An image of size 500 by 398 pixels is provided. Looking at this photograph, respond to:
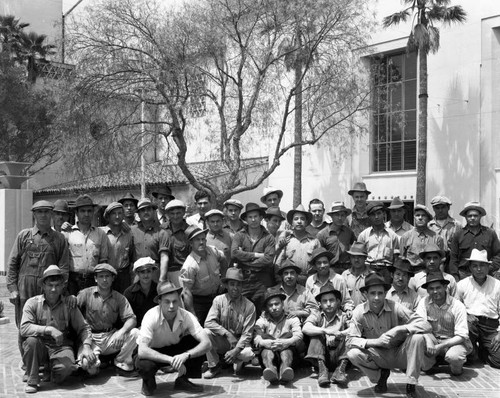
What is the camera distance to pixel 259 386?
7531 millimetres

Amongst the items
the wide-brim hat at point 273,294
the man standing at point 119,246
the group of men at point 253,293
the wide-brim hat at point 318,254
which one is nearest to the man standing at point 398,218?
the group of men at point 253,293

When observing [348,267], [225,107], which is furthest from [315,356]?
[225,107]

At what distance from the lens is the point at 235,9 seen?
1786 centimetres

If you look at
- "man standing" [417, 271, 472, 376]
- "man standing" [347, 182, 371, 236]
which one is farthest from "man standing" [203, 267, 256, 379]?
"man standing" [347, 182, 371, 236]

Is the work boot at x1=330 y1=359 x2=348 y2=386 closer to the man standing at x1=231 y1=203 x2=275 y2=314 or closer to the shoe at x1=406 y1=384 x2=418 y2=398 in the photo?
the shoe at x1=406 y1=384 x2=418 y2=398

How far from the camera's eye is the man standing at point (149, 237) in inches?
351

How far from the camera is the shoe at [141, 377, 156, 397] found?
23.3ft

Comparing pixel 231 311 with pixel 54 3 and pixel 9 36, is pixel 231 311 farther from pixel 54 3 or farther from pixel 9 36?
pixel 54 3

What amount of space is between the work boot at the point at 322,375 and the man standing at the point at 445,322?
1.17 m

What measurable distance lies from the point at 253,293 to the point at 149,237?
5.09ft

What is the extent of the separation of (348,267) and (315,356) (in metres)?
1.84

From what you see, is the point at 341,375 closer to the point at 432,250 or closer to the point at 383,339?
the point at 383,339

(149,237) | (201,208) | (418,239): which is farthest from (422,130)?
(149,237)

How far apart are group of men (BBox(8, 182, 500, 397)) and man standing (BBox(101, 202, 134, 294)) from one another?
18mm
